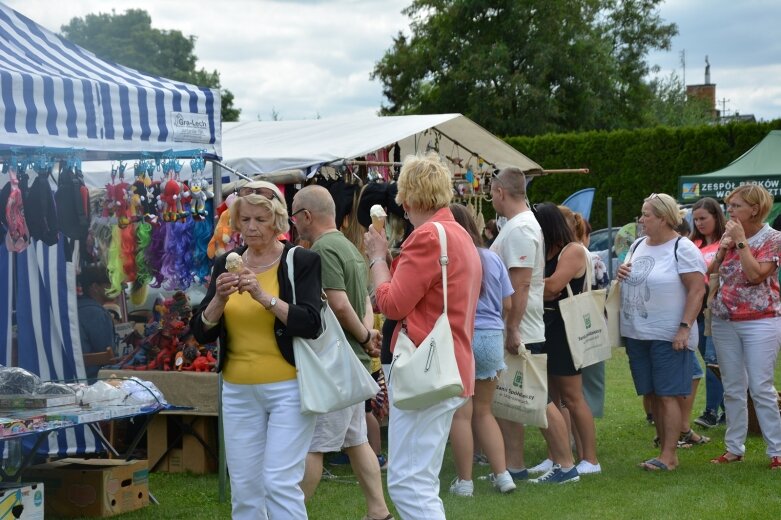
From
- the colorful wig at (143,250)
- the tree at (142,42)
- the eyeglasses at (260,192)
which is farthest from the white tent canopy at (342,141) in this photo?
the tree at (142,42)

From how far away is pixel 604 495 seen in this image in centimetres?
577

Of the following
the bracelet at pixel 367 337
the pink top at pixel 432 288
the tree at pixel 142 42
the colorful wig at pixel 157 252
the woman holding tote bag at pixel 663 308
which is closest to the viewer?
the pink top at pixel 432 288

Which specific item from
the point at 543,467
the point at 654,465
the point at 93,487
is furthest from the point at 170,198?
the point at 654,465

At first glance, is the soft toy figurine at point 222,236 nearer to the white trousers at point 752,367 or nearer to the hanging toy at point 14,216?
the hanging toy at point 14,216

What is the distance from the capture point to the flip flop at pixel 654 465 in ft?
20.8

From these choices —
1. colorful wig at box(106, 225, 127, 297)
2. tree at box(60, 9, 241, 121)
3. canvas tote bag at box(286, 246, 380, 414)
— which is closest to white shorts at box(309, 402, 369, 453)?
canvas tote bag at box(286, 246, 380, 414)

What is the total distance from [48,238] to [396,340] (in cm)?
279

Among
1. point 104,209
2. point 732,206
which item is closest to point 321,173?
point 104,209

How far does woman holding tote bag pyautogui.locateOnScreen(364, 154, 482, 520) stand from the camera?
12.2 ft

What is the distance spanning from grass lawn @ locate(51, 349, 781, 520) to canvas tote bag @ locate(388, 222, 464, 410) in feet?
6.08

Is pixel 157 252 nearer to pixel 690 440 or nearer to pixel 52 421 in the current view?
pixel 52 421

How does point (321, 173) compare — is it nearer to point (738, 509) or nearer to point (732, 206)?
point (732, 206)

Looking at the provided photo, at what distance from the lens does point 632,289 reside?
245 inches

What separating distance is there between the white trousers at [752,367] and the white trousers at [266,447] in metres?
3.35
